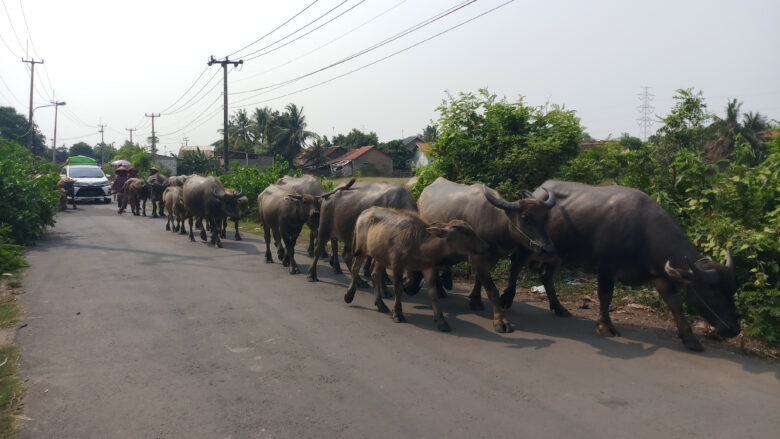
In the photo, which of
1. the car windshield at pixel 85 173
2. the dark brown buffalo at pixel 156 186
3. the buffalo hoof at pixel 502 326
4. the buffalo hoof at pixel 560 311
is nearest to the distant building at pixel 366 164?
the car windshield at pixel 85 173

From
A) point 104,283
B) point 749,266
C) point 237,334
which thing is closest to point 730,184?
point 749,266

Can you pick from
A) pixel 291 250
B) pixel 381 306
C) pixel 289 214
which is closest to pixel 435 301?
pixel 381 306

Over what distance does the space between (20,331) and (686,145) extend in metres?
10.3

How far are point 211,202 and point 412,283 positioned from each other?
7.61 m

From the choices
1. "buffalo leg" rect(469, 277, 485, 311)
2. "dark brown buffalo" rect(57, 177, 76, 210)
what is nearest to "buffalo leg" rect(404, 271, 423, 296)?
"buffalo leg" rect(469, 277, 485, 311)

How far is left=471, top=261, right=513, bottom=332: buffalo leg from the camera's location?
21.8 feet

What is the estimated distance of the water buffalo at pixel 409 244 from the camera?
679 centimetres

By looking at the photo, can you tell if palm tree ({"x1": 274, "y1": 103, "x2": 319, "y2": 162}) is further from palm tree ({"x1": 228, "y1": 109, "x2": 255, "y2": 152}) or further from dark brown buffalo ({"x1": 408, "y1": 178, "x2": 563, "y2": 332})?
dark brown buffalo ({"x1": 408, "y1": 178, "x2": 563, "y2": 332})

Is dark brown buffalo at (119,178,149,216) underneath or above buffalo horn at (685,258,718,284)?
above

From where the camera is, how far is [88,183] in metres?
26.8

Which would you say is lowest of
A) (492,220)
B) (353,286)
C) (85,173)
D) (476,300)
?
(476,300)

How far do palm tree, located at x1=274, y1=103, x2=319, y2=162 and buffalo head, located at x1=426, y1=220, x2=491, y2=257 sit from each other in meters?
48.7

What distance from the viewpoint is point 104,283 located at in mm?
9148

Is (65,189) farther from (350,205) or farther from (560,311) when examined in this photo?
(560,311)
